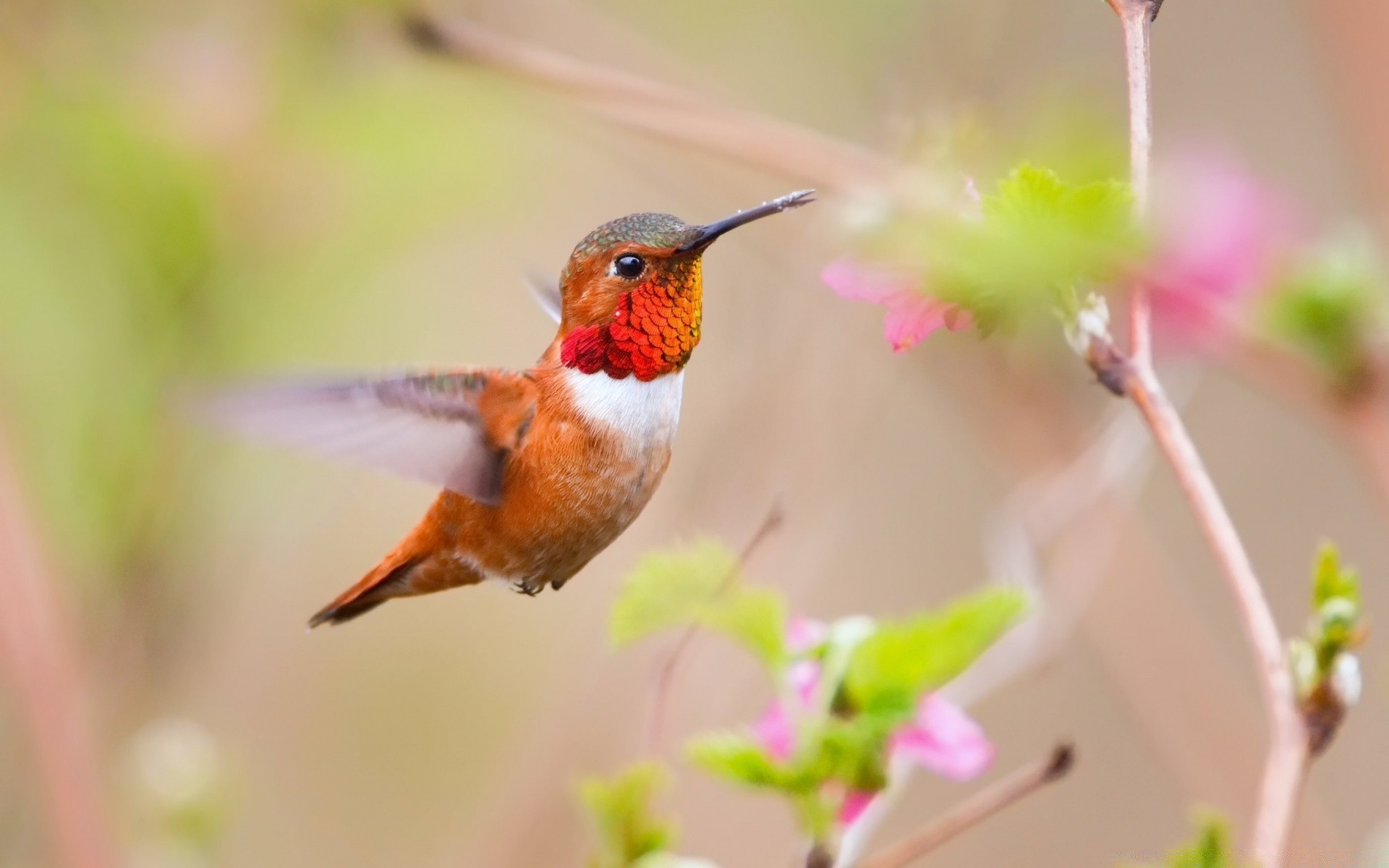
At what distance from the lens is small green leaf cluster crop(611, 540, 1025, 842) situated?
884mm

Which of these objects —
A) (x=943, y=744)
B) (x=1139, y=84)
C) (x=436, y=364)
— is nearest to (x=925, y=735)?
(x=943, y=744)

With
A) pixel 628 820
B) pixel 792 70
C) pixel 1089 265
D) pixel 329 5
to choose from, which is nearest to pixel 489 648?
pixel 792 70

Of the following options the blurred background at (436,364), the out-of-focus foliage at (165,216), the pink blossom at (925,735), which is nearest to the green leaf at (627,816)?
the pink blossom at (925,735)

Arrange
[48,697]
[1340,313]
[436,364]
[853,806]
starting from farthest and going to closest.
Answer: [436,364] < [48,697] < [1340,313] < [853,806]

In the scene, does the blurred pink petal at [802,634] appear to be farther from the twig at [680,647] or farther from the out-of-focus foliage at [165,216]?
the out-of-focus foliage at [165,216]

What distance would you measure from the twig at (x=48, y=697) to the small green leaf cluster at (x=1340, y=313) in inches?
45.8

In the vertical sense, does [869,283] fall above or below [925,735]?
above

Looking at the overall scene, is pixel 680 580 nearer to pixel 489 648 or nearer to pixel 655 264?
pixel 655 264

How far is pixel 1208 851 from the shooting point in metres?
0.79

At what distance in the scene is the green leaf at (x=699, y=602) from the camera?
0.90 metres

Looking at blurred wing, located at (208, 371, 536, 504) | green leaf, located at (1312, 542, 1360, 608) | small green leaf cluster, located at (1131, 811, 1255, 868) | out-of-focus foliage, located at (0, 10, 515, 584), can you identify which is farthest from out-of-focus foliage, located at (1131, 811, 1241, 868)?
out-of-focus foliage, located at (0, 10, 515, 584)

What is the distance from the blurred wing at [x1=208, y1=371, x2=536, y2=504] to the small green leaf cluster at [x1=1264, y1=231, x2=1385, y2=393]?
0.65 m

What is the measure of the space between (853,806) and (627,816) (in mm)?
151

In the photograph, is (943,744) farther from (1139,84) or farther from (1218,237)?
(1218,237)
